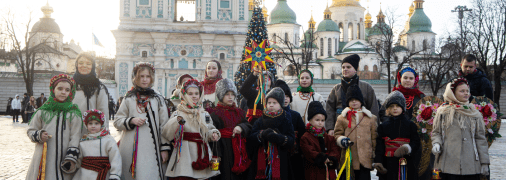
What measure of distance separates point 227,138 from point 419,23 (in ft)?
171

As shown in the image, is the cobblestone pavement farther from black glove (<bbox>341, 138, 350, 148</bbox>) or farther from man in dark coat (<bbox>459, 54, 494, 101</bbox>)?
black glove (<bbox>341, 138, 350, 148</bbox>)

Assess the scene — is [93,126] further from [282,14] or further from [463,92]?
[282,14]

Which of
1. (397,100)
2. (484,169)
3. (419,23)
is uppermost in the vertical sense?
(419,23)

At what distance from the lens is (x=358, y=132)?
4852 millimetres

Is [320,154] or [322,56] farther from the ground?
[322,56]

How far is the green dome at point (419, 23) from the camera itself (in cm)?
5162

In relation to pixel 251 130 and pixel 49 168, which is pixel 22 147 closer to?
pixel 49 168

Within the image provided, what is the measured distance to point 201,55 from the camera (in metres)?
30.2

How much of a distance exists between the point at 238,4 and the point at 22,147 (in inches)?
851

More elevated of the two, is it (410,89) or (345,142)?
(410,89)

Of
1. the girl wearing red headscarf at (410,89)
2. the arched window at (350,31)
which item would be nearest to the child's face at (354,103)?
the girl wearing red headscarf at (410,89)

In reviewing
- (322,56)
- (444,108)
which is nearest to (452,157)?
(444,108)

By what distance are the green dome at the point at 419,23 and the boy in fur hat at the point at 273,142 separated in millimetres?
50899

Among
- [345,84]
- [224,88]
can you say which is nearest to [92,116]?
[224,88]
